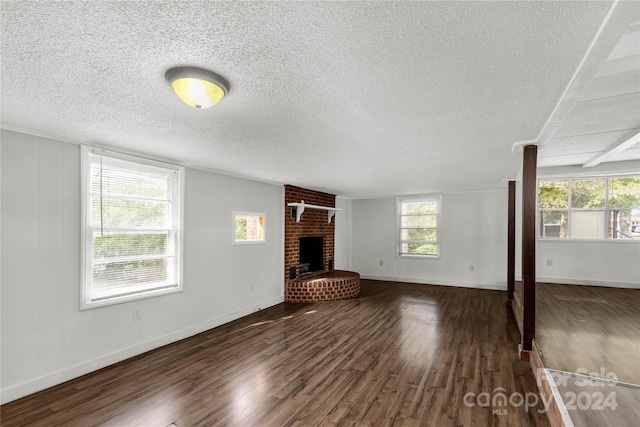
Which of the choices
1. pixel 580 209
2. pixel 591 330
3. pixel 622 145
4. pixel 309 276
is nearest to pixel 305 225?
pixel 309 276

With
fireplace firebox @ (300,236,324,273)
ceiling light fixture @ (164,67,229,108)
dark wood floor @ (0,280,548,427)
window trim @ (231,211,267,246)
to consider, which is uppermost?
ceiling light fixture @ (164,67,229,108)

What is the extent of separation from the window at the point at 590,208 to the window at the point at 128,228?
7.27 meters

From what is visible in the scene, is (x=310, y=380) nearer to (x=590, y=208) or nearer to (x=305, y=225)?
(x=305, y=225)

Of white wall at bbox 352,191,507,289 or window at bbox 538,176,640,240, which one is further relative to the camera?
white wall at bbox 352,191,507,289

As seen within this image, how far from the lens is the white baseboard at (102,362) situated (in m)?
2.52

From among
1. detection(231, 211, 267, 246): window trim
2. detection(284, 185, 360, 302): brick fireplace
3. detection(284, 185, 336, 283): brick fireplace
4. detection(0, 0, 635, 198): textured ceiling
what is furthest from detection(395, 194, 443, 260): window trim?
detection(0, 0, 635, 198): textured ceiling

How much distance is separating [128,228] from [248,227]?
6.48 ft

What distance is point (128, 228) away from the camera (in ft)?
11.0

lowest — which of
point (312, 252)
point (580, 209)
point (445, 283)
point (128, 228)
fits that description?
point (445, 283)

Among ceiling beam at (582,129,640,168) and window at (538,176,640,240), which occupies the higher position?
ceiling beam at (582,129,640,168)

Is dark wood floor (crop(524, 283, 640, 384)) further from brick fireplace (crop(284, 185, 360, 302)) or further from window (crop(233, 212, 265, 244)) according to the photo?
window (crop(233, 212, 265, 244))

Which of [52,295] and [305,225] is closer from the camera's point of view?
[52,295]

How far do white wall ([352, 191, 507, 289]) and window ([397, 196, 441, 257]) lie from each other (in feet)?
0.54

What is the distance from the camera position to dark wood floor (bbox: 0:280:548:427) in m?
2.29
